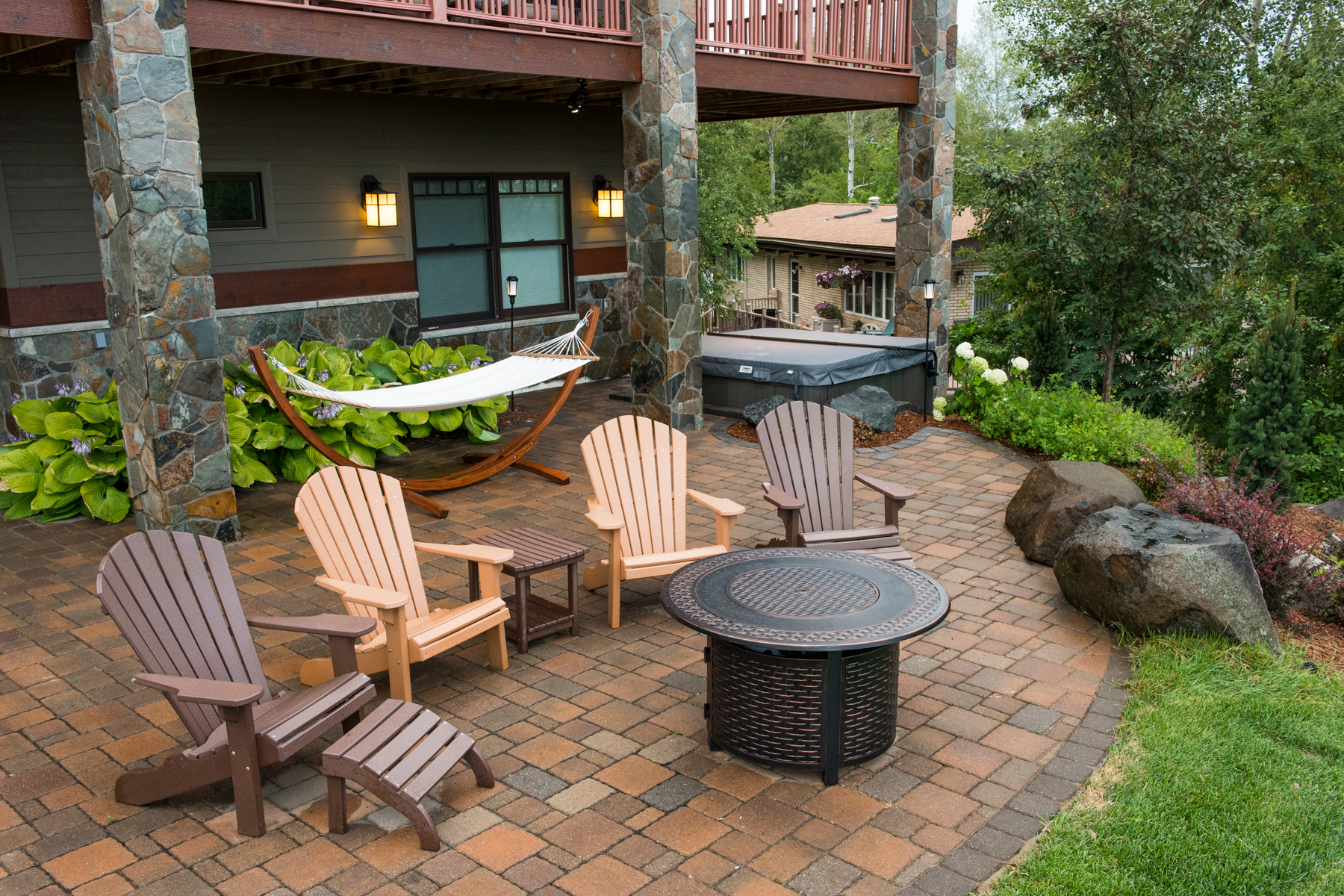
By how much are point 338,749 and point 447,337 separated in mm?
7623

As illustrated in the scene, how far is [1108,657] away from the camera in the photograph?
4785mm

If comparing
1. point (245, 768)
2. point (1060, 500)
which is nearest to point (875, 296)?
point (1060, 500)

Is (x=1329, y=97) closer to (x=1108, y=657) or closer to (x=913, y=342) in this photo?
(x=913, y=342)

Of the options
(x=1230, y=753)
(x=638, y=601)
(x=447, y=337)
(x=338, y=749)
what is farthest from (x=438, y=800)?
(x=447, y=337)

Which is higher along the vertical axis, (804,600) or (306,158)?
(306,158)

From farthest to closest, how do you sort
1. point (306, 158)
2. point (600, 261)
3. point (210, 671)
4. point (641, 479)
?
point (600, 261) < point (306, 158) < point (641, 479) < point (210, 671)

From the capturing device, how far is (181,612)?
3.66m

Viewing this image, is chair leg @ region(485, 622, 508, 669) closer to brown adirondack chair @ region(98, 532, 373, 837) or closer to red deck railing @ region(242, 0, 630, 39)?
brown adirondack chair @ region(98, 532, 373, 837)

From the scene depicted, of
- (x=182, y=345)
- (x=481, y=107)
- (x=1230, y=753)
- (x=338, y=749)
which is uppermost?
(x=481, y=107)

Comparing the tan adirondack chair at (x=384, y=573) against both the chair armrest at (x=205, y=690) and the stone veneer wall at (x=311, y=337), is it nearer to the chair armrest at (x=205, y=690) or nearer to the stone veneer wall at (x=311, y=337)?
the chair armrest at (x=205, y=690)

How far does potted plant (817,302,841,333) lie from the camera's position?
70.8 ft

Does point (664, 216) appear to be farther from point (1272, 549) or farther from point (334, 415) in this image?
point (1272, 549)

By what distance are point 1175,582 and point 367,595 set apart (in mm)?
3581

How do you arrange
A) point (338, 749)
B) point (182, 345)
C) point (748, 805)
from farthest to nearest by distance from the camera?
point (182, 345), point (748, 805), point (338, 749)
